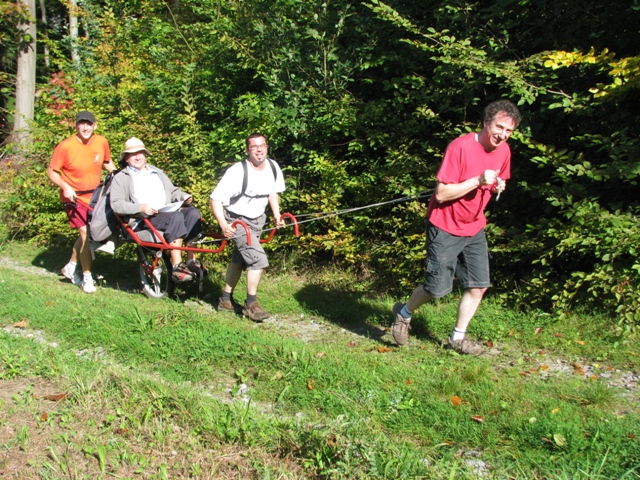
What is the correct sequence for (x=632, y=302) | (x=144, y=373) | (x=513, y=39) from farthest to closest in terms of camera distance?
(x=513, y=39) < (x=632, y=302) < (x=144, y=373)

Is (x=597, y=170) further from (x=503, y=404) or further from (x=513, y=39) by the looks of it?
(x=503, y=404)

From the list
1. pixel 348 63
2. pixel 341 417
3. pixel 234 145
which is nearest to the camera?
pixel 341 417

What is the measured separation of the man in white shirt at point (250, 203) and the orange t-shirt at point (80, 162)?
8.04 feet

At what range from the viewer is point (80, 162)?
827cm

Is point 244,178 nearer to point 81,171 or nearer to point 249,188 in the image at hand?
point 249,188

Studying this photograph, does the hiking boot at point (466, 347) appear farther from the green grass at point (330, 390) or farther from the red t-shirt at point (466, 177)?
the red t-shirt at point (466, 177)

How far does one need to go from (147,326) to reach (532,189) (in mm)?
3957

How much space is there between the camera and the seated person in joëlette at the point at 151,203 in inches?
288

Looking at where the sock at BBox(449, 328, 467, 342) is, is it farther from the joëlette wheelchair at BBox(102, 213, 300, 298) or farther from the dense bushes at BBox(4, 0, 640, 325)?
the joëlette wheelchair at BBox(102, 213, 300, 298)

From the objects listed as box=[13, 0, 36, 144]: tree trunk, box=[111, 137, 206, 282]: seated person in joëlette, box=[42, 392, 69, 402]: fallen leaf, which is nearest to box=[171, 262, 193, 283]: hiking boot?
box=[111, 137, 206, 282]: seated person in joëlette

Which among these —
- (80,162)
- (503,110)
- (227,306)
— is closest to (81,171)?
(80,162)

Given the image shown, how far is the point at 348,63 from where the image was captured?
26.1 feet

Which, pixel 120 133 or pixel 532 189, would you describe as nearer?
pixel 532 189

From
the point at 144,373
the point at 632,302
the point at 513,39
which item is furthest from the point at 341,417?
the point at 513,39
